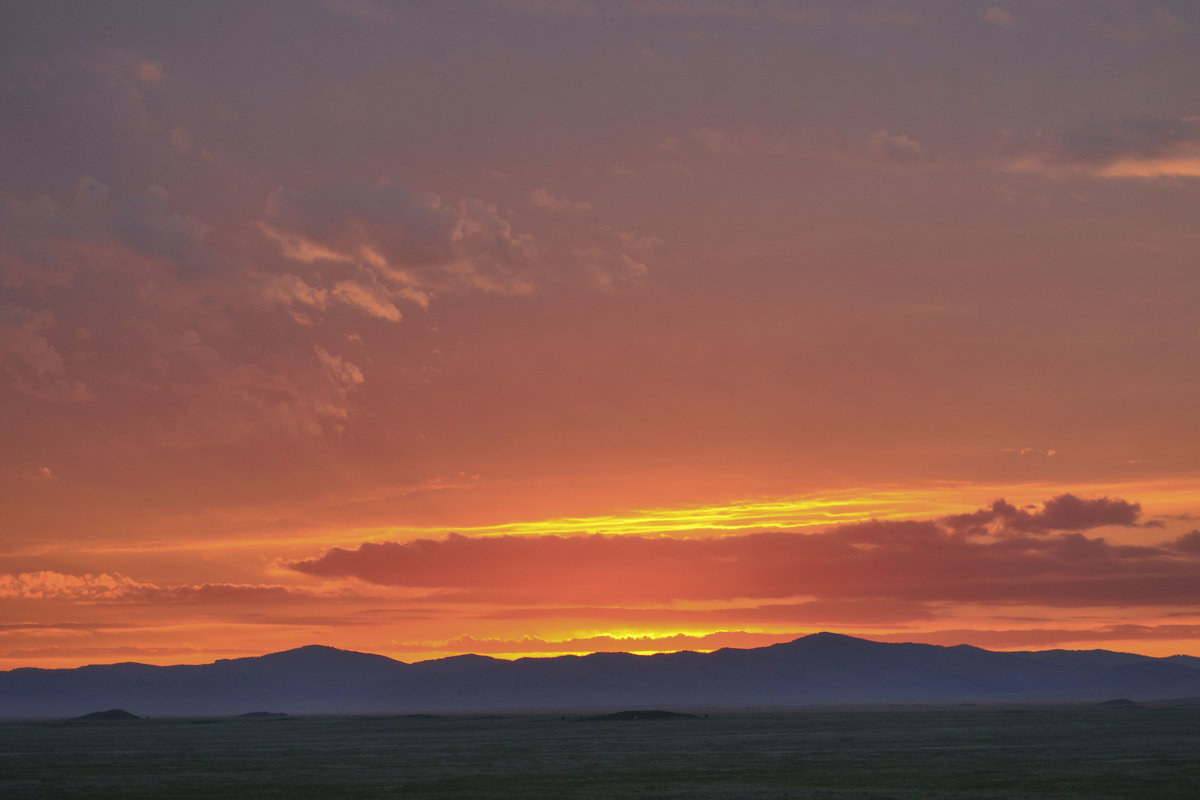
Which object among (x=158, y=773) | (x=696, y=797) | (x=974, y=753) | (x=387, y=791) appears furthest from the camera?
(x=974, y=753)

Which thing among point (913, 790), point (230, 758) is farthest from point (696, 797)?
point (230, 758)

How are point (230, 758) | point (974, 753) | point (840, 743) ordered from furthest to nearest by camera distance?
point (840, 743) < point (230, 758) < point (974, 753)

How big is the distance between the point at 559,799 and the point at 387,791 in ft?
37.2

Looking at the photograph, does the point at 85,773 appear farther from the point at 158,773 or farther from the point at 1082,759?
the point at 1082,759

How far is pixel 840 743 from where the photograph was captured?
115500 mm

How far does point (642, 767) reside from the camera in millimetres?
82938

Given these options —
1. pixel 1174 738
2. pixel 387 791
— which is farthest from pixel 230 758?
pixel 1174 738

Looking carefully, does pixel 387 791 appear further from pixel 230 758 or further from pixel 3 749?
pixel 3 749

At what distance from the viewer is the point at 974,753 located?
95438mm

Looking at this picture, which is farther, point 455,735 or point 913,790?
point 455,735

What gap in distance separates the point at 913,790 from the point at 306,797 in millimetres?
31058

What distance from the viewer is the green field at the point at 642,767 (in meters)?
66.2

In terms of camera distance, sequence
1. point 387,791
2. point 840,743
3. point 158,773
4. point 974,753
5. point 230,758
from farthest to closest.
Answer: point 840,743 < point 230,758 < point 974,753 < point 158,773 < point 387,791

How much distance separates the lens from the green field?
2606 inches
